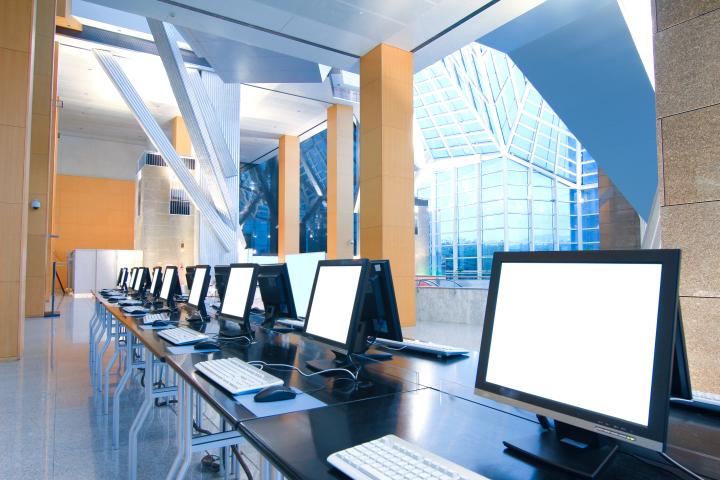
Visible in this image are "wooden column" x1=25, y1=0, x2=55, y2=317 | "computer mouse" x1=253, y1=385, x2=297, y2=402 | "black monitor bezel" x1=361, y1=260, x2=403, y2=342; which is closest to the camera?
"computer mouse" x1=253, y1=385, x2=297, y2=402

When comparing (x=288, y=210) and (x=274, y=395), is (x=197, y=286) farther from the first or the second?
(x=288, y=210)

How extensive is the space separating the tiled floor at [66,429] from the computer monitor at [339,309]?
117 cm

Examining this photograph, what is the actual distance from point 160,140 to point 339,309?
1217 centimetres

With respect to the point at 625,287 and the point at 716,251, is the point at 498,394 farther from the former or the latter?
the point at 716,251

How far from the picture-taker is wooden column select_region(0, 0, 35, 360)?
514 cm

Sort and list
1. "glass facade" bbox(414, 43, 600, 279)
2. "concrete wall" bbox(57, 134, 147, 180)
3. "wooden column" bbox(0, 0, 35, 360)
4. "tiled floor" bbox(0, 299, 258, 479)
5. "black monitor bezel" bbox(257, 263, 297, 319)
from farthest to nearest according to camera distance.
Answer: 1. "concrete wall" bbox(57, 134, 147, 180)
2. "glass facade" bbox(414, 43, 600, 279)
3. "wooden column" bbox(0, 0, 35, 360)
4. "black monitor bezel" bbox(257, 263, 297, 319)
5. "tiled floor" bbox(0, 299, 258, 479)

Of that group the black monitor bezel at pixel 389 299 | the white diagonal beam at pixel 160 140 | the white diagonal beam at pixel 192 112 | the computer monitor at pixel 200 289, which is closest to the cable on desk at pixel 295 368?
the black monitor bezel at pixel 389 299

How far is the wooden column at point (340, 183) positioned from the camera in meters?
13.5

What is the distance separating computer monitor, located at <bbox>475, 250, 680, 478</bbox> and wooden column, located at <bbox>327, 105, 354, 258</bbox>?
11955mm

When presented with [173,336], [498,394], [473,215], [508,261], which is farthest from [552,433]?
[473,215]

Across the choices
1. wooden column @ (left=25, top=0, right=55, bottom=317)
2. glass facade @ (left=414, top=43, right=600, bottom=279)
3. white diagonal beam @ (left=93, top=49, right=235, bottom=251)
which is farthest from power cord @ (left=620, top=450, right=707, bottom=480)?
glass facade @ (left=414, top=43, right=600, bottom=279)

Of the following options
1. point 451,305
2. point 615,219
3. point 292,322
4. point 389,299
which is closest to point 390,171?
point 451,305

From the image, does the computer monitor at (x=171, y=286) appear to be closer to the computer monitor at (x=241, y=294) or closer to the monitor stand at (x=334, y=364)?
the computer monitor at (x=241, y=294)

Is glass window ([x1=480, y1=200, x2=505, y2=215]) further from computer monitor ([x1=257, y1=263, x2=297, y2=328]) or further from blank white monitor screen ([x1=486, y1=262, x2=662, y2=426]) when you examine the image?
blank white monitor screen ([x1=486, y1=262, x2=662, y2=426])
